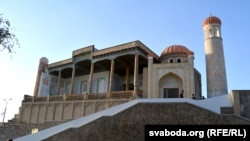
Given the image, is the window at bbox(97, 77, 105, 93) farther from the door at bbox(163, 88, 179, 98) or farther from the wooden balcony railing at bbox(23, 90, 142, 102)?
the door at bbox(163, 88, 179, 98)

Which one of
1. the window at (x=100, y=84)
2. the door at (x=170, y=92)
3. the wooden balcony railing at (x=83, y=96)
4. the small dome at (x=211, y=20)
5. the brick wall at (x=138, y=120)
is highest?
the small dome at (x=211, y=20)

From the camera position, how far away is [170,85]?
90.2ft

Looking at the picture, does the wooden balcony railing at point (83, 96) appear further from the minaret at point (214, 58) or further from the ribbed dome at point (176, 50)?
the minaret at point (214, 58)

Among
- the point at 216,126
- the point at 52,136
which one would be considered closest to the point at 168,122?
the point at 216,126

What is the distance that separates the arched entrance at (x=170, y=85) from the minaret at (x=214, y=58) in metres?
3.22

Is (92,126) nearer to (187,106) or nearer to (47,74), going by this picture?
(187,106)

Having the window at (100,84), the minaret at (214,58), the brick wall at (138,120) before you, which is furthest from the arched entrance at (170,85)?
the brick wall at (138,120)

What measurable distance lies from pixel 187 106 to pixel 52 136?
756 cm

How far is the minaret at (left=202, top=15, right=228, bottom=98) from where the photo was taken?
90.9ft

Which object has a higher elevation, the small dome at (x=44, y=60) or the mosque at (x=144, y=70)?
the small dome at (x=44, y=60)

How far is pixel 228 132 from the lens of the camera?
1273cm

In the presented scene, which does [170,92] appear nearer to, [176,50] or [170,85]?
[170,85]

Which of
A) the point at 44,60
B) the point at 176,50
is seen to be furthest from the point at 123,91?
the point at 44,60

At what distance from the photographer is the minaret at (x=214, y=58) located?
90.9ft
